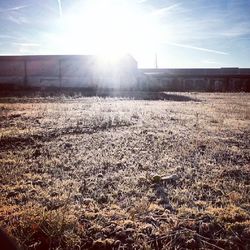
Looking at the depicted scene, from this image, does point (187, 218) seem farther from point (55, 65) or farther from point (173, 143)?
point (55, 65)

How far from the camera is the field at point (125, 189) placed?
297 cm

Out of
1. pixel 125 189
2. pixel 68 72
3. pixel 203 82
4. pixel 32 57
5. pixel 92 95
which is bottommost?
pixel 125 189

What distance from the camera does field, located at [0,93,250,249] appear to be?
9.75ft

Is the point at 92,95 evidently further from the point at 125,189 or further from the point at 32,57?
the point at 125,189

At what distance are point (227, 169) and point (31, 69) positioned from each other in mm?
28839

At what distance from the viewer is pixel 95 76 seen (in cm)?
3033

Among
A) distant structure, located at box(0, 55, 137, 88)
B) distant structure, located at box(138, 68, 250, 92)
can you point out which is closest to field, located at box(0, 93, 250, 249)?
distant structure, located at box(0, 55, 137, 88)

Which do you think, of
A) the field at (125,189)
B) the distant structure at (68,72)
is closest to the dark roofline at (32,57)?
the distant structure at (68,72)

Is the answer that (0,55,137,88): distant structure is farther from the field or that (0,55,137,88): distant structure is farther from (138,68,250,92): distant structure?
the field

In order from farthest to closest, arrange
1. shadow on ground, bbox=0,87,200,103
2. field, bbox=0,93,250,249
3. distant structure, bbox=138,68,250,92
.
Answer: distant structure, bbox=138,68,250,92 → shadow on ground, bbox=0,87,200,103 → field, bbox=0,93,250,249

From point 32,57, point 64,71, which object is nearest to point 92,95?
Result: point 64,71

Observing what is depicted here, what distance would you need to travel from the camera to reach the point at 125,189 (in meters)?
4.16

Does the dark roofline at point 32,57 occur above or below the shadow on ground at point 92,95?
above

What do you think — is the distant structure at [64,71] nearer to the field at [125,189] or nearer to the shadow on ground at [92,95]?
the shadow on ground at [92,95]
